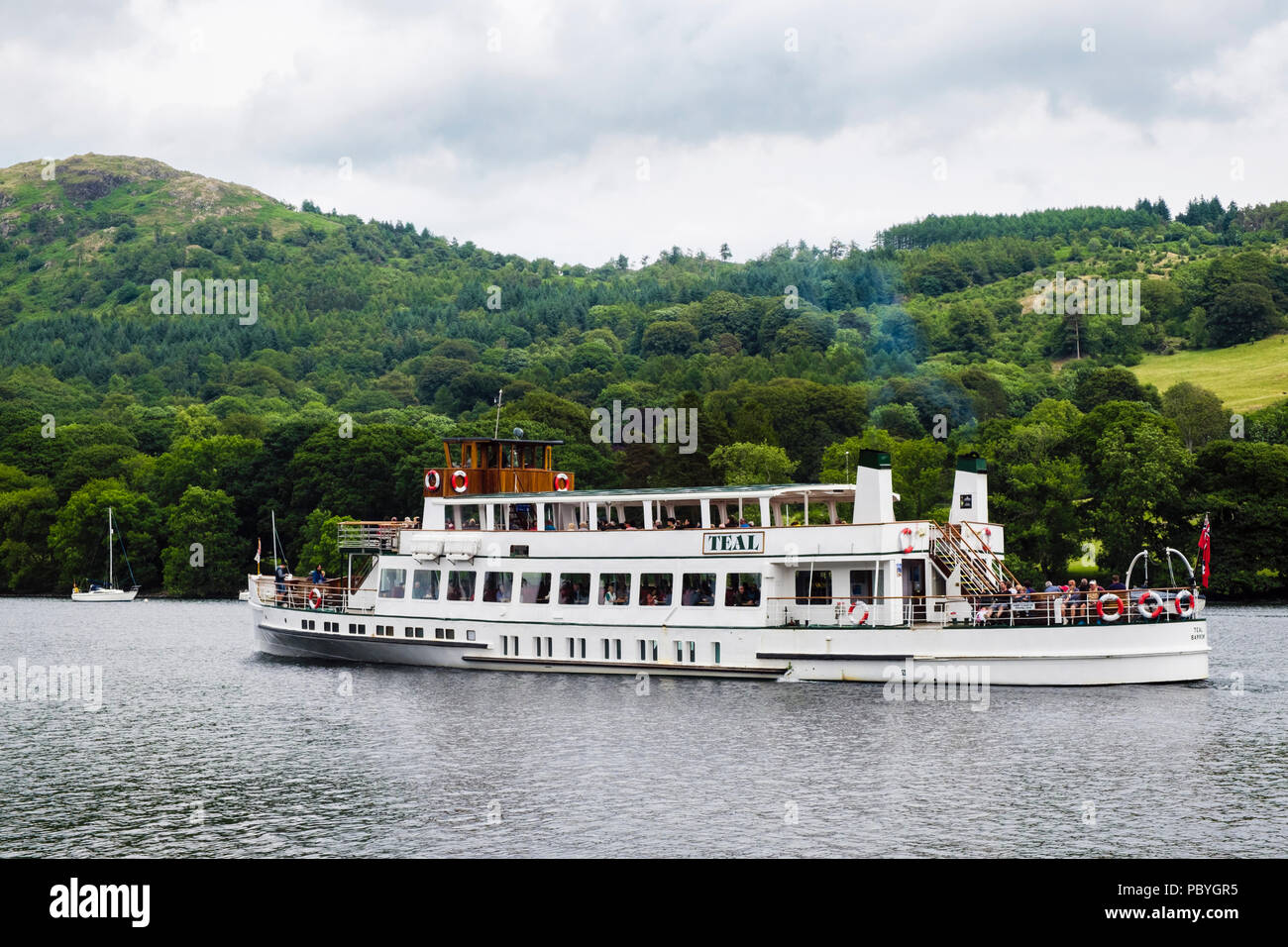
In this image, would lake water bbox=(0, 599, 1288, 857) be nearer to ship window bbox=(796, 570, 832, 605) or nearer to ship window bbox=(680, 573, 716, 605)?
ship window bbox=(796, 570, 832, 605)

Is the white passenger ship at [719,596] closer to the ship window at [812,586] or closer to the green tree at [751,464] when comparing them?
the ship window at [812,586]

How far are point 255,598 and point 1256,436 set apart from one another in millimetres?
82580

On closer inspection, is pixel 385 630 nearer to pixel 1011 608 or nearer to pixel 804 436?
pixel 1011 608

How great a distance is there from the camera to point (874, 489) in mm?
47688

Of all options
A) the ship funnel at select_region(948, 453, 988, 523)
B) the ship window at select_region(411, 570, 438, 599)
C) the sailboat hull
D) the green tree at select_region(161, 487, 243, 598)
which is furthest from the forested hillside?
the ship window at select_region(411, 570, 438, 599)

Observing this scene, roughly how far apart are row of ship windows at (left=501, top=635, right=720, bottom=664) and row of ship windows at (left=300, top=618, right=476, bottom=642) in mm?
1898

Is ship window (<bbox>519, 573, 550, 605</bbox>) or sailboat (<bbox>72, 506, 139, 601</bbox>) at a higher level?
ship window (<bbox>519, 573, 550, 605</bbox>)

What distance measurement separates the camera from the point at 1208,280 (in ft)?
566

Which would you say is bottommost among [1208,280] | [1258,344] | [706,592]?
[706,592]

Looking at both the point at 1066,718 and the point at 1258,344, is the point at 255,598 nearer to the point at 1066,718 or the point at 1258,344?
the point at 1066,718

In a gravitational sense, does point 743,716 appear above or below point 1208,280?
below

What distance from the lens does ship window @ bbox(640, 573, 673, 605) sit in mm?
51219

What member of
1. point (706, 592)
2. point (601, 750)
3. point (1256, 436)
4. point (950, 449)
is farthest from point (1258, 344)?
point (601, 750)
